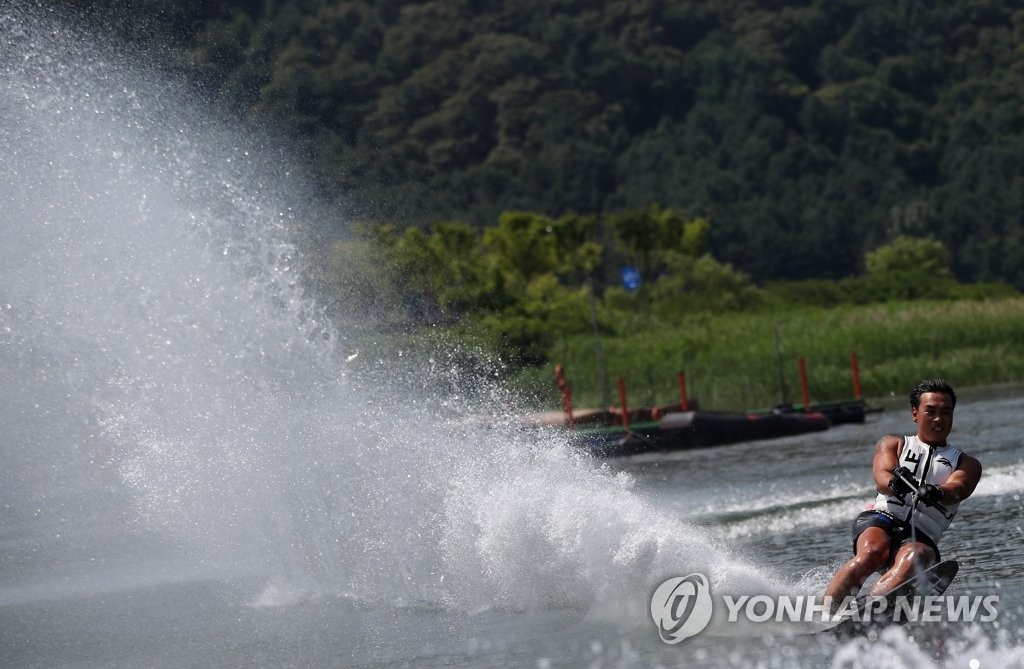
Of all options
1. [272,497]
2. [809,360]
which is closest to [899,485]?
[272,497]

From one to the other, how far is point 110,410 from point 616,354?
30.1 metres

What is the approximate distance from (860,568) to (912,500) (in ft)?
1.53

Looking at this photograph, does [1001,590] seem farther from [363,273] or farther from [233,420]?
[363,273]

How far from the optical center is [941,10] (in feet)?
Result: 481

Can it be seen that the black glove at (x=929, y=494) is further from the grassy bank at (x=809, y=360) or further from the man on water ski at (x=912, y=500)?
the grassy bank at (x=809, y=360)

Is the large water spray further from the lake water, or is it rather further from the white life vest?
the white life vest

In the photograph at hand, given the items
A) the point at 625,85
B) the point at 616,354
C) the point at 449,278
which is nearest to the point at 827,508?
the point at 616,354

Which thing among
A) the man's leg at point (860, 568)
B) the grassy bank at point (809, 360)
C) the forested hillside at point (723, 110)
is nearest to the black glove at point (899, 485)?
the man's leg at point (860, 568)

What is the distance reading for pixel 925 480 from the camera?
359 inches

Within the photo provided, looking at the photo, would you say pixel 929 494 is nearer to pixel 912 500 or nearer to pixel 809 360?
pixel 912 500

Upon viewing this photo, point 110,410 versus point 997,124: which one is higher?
Answer: point 110,410

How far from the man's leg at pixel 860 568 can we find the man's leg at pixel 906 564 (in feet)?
0.30

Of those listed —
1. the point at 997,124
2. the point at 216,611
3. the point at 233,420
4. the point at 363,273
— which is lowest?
the point at 997,124

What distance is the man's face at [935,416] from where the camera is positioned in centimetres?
918
